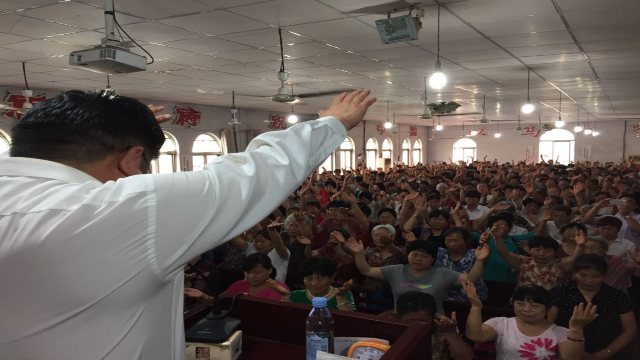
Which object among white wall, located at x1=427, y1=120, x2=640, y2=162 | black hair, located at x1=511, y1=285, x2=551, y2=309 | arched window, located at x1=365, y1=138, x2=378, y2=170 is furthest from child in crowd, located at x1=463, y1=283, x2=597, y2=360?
white wall, located at x1=427, y1=120, x2=640, y2=162

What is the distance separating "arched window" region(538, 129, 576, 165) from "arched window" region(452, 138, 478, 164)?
10.6 ft

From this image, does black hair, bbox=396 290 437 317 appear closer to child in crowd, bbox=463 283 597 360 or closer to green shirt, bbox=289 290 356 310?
child in crowd, bbox=463 283 597 360

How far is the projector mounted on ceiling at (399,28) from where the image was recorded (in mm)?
3945

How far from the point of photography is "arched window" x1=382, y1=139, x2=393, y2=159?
22.1 metres

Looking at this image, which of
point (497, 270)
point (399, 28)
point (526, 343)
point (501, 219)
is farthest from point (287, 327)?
point (501, 219)

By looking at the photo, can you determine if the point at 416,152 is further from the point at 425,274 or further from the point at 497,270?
the point at 425,274

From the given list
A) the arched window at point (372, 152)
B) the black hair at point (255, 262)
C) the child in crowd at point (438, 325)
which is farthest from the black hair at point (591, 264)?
the arched window at point (372, 152)

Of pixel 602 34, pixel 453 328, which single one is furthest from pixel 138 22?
pixel 602 34

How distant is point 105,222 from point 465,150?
25.7 metres

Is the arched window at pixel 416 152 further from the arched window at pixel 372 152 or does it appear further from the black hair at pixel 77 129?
the black hair at pixel 77 129

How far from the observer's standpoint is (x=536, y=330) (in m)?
2.54

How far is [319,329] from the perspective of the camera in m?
1.20

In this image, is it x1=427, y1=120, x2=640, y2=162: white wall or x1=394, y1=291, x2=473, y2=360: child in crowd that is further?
x1=427, y1=120, x2=640, y2=162: white wall

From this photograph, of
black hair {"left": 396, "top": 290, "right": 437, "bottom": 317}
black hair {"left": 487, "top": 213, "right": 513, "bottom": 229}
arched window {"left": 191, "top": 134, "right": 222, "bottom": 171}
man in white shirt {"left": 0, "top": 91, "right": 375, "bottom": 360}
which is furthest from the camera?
arched window {"left": 191, "top": 134, "right": 222, "bottom": 171}
